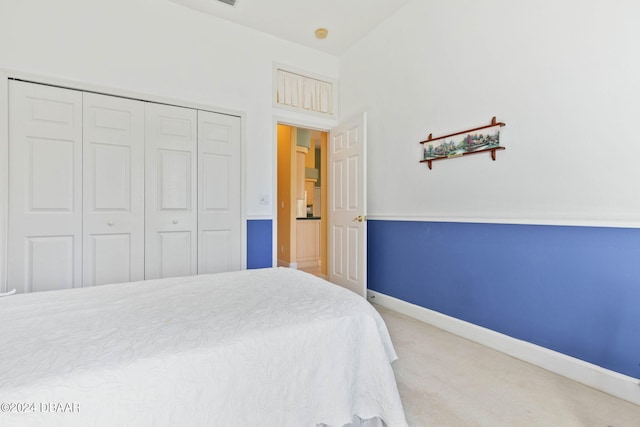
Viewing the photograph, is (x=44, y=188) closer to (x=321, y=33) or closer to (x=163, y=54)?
(x=163, y=54)

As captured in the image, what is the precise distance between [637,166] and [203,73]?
3.38 metres

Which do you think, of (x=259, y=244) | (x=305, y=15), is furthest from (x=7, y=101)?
(x=305, y=15)

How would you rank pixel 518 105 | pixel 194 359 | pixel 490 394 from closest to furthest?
pixel 194 359
pixel 490 394
pixel 518 105

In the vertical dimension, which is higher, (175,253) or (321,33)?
(321,33)

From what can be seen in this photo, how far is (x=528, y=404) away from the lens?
158cm

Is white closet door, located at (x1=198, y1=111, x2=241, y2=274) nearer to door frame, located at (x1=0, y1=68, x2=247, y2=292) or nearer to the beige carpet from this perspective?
door frame, located at (x1=0, y1=68, x2=247, y2=292)

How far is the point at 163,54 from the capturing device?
9.25ft

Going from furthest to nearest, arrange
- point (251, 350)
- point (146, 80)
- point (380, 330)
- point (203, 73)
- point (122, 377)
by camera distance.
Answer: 1. point (203, 73)
2. point (146, 80)
3. point (380, 330)
4. point (251, 350)
5. point (122, 377)

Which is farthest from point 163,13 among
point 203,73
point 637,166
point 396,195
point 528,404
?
point 528,404

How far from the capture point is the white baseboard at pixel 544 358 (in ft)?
5.42

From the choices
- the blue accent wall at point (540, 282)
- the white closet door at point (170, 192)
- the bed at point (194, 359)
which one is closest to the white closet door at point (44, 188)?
the white closet door at point (170, 192)

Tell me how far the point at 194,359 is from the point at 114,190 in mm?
2304

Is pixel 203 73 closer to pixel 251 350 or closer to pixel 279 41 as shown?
pixel 279 41

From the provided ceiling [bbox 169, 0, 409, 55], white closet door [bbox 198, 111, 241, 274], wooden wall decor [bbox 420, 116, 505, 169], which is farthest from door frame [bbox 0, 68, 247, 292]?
wooden wall decor [bbox 420, 116, 505, 169]
